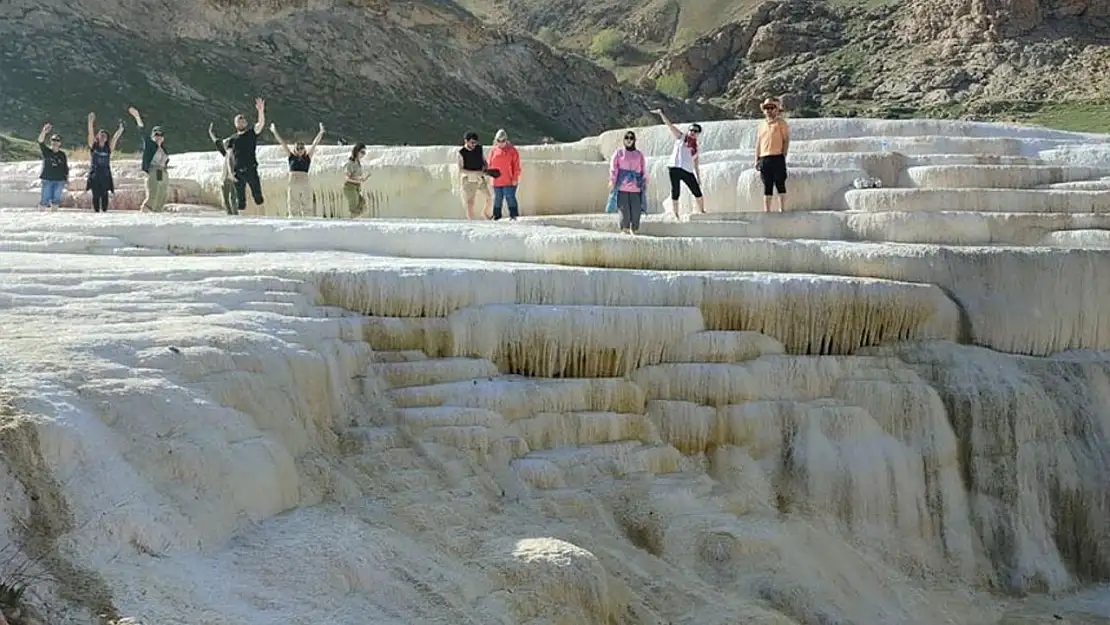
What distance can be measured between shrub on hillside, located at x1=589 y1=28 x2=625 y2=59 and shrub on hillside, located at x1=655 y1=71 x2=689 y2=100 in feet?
30.0

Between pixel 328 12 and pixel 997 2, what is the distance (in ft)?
82.4

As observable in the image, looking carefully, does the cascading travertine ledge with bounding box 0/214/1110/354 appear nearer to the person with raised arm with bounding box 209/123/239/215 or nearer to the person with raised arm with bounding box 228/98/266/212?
the person with raised arm with bounding box 228/98/266/212

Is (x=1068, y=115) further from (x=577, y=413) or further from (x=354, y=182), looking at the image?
(x=577, y=413)

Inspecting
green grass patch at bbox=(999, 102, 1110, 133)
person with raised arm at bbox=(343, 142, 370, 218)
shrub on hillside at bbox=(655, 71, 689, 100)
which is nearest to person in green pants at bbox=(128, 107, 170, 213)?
person with raised arm at bbox=(343, 142, 370, 218)

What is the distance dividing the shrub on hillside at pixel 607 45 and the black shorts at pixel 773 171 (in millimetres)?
57420

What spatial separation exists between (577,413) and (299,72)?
33.7 meters

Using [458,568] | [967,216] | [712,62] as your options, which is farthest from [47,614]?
[712,62]

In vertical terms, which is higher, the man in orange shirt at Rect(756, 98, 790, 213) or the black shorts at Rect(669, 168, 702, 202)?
the man in orange shirt at Rect(756, 98, 790, 213)

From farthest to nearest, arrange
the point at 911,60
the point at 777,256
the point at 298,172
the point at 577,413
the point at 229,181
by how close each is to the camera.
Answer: the point at 911,60
the point at 298,172
the point at 229,181
the point at 777,256
the point at 577,413

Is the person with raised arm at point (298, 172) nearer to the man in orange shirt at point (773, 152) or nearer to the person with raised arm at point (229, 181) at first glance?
the person with raised arm at point (229, 181)

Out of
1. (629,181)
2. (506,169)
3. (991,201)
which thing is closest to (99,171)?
(506,169)

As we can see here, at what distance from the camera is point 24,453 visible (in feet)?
19.7

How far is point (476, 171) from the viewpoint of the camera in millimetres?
14359

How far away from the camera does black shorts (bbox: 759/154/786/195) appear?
13781 mm
